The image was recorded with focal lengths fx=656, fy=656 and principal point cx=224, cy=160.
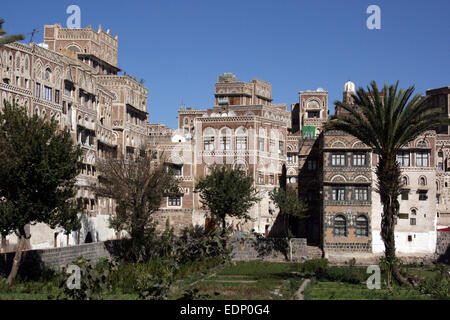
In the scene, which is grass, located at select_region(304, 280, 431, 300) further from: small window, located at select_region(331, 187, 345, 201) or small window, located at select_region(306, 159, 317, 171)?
small window, located at select_region(306, 159, 317, 171)

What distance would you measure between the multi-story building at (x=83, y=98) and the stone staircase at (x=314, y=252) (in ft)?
57.1

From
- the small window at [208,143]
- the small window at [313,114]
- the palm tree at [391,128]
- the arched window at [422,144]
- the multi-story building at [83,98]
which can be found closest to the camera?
the palm tree at [391,128]

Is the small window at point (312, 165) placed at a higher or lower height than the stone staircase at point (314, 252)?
higher

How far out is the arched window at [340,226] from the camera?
5522 centimetres

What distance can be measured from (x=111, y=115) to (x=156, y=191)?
21.6m

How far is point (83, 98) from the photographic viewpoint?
58.0 meters

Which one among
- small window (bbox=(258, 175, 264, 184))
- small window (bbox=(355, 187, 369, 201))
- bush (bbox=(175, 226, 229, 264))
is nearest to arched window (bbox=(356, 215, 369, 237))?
small window (bbox=(355, 187, 369, 201))

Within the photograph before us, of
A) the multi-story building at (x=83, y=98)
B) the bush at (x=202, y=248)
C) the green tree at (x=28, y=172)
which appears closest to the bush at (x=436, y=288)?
the bush at (x=202, y=248)

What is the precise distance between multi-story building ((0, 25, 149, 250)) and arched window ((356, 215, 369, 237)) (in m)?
20.1

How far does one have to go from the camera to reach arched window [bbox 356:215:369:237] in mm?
54969

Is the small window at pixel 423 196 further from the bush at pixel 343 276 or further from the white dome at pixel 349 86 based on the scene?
the white dome at pixel 349 86

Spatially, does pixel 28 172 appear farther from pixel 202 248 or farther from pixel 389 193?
pixel 202 248

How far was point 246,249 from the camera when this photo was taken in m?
54.5
